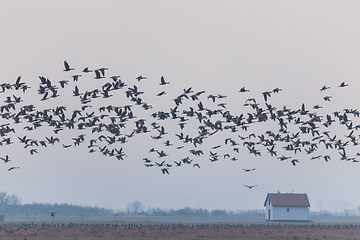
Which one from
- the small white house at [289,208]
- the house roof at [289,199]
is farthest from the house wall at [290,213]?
the house roof at [289,199]

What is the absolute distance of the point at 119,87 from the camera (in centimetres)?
4822

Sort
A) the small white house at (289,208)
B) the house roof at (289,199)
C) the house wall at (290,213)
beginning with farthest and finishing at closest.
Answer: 1. the house roof at (289,199)
2. the small white house at (289,208)
3. the house wall at (290,213)

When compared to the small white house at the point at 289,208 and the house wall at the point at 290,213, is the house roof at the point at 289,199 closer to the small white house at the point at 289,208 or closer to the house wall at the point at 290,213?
the small white house at the point at 289,208

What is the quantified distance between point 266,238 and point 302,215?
50966 millimetres

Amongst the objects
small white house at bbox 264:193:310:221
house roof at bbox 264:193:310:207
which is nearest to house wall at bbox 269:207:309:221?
small white house at bbox 264:193:310:221

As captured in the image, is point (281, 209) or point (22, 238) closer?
point (22, 238)

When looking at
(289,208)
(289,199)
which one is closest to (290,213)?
(289,208)

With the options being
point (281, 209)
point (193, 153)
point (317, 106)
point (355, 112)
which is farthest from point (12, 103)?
point (281, 209)

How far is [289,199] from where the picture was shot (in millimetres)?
111500

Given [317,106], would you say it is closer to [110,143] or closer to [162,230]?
[110,143]

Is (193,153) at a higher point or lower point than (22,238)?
higher

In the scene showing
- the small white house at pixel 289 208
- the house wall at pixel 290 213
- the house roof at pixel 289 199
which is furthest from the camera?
the house roof at pixel 289 199

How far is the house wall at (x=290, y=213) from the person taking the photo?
358 ft

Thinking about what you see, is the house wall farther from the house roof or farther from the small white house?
the house roof
